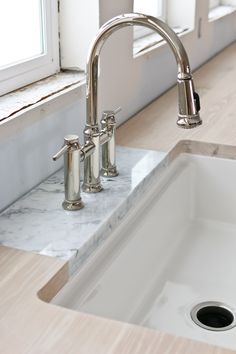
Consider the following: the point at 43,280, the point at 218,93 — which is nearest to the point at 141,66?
the point at 218,93

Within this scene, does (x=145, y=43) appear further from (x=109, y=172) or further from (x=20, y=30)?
(x=109, y=172)

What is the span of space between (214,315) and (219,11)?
2.13m

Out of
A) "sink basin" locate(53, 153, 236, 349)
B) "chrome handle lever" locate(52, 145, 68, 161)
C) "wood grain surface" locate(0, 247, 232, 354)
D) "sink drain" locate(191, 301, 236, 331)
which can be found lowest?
"sink drain" locate(191, 301, 236, 331)

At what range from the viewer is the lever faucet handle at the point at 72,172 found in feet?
3.67

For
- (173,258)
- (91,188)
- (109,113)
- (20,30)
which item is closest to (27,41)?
(20,30)

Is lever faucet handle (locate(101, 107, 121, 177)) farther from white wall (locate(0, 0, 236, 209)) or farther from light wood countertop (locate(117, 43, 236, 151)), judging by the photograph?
light wood countertop (locate(117, 43, 236, 151))

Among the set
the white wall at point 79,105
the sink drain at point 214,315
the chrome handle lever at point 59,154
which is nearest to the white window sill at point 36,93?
the white wall at point 79,105

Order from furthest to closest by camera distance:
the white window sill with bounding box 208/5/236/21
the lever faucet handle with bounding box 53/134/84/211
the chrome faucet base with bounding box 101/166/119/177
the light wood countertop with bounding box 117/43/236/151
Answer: the white window sill with bounding box 208/5/236/21 → the light wood countertop with bounding box 117/43/236/151 → the chrome faucet base with bounding box 101/166/119/177 → the lever faucet handle with bounding box 53/134/84/211

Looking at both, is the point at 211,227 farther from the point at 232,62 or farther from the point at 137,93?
the point at 232,62

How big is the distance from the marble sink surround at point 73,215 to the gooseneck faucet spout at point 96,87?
54mm

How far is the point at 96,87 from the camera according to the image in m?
1.17

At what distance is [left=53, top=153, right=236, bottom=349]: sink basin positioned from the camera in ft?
3.62

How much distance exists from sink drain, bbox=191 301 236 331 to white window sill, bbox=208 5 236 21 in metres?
1.78

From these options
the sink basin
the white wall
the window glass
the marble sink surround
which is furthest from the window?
the sink basin
